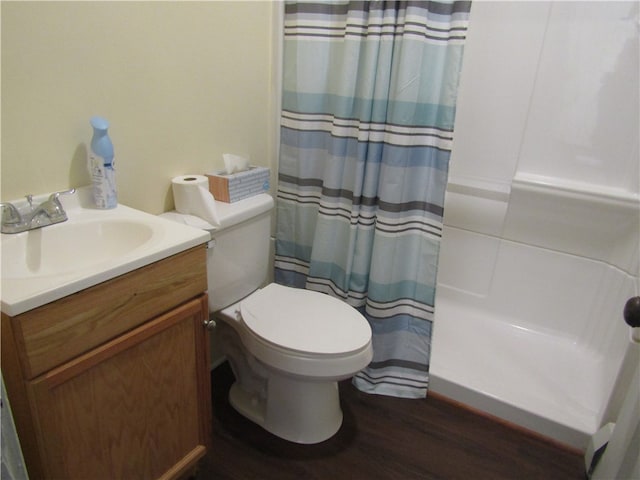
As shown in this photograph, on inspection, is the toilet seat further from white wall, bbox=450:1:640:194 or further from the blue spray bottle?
white wall, bbox=450:1:640:194

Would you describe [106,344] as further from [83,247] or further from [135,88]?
[135,88]

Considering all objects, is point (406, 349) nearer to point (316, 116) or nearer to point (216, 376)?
point (216, 376)

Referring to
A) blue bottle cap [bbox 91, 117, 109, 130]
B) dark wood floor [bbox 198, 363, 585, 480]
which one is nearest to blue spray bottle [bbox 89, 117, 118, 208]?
blue bottle cap [bbox 91, 117, 109, 130]

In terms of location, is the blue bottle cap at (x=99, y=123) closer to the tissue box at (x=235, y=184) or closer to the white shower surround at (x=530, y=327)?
the tissue box at (x=235, y=184)

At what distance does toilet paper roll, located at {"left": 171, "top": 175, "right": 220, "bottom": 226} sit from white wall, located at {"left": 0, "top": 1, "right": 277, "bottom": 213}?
0.22 feet

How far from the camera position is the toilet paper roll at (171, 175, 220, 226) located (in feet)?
4.44

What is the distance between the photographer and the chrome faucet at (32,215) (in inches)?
39.8

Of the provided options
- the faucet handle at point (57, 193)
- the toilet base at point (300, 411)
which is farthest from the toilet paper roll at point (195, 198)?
the toilet base at point (300, 411)

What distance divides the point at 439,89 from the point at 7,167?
48.7 inches

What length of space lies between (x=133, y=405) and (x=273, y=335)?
45 cm

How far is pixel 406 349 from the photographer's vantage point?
1.74 meters

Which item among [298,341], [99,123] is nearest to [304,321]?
[298,341]

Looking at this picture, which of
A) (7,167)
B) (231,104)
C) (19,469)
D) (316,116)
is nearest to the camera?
(19,469)

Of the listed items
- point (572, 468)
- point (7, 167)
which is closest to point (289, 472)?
point (572, 468)
